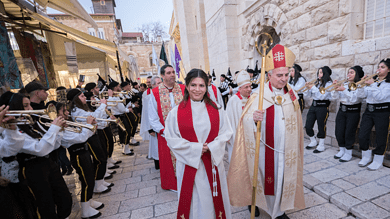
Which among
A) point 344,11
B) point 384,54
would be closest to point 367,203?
point 384,54

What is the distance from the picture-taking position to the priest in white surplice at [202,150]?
6.55 feet

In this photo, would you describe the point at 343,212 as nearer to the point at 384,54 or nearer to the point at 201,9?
→ the point at 384,54

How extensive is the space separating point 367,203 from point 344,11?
4255 mm

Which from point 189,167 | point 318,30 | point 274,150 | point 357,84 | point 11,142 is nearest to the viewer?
point 11,142

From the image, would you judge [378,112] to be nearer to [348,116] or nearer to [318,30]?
[348,116]

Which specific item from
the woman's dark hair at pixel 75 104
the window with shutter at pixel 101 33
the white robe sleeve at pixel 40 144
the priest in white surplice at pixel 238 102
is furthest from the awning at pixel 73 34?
the window with shutter at pixel 101 33

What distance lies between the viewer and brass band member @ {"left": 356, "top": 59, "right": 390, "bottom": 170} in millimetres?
3436

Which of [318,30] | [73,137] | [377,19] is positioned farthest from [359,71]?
[73,137]

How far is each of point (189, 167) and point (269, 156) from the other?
1.18 meters

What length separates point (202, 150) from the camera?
1.95 m

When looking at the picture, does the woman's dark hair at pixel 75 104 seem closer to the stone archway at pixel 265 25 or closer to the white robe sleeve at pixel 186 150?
the white robe sleeve at pixel 186 150

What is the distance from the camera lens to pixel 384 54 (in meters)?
3.81

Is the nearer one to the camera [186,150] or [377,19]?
[186,150]

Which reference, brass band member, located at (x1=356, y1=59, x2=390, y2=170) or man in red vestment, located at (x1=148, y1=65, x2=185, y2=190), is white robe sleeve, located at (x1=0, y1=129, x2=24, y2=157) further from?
brass band member, located at (x1=356, y1=59, x2=390, y2=170)
